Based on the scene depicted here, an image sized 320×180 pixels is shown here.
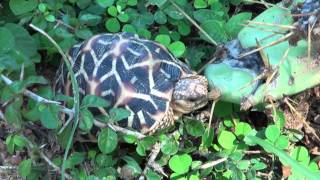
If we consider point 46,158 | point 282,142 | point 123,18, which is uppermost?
point 123,18

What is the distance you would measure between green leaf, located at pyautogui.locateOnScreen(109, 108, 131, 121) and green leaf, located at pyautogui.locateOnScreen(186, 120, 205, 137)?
0.67 ft

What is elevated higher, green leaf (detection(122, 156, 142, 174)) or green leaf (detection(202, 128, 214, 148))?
green leaf (detection(202, 128, 214, 148))

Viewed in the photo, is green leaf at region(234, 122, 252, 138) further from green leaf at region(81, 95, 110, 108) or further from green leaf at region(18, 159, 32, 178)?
green leaf at region(18, 159, 32, 178)

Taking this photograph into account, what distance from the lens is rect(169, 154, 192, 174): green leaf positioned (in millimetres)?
1355

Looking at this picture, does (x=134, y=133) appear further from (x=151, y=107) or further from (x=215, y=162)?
(x=215, y=162)

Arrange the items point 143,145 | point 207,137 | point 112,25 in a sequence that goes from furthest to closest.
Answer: point 112,25, point 207,137, point 143,145

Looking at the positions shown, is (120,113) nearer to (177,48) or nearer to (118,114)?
(118,114)

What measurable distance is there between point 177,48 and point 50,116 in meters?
0.43

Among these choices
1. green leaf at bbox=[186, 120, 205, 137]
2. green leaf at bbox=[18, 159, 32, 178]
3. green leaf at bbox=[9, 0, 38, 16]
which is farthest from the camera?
green leaf at bbox=[9, 0, 38, 16]

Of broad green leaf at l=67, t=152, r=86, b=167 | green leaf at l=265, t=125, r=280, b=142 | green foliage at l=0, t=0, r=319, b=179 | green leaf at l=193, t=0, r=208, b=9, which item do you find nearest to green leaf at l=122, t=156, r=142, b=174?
green foliage at l=0, t=0, r=319, b=179

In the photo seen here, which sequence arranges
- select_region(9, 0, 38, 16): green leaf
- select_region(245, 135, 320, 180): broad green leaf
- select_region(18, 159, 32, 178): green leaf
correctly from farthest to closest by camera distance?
1. select_region(9, 0, 38, 16): green leaf
2. select_region(18, 159, 32, 178): green leaf
3. select_region(245, 135, 320, 180): broad green leaf

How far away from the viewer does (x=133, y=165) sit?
1328 millimetres

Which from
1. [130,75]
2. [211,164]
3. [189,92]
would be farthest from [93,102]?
[211,164]

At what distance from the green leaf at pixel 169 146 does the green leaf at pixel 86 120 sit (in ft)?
0.74
